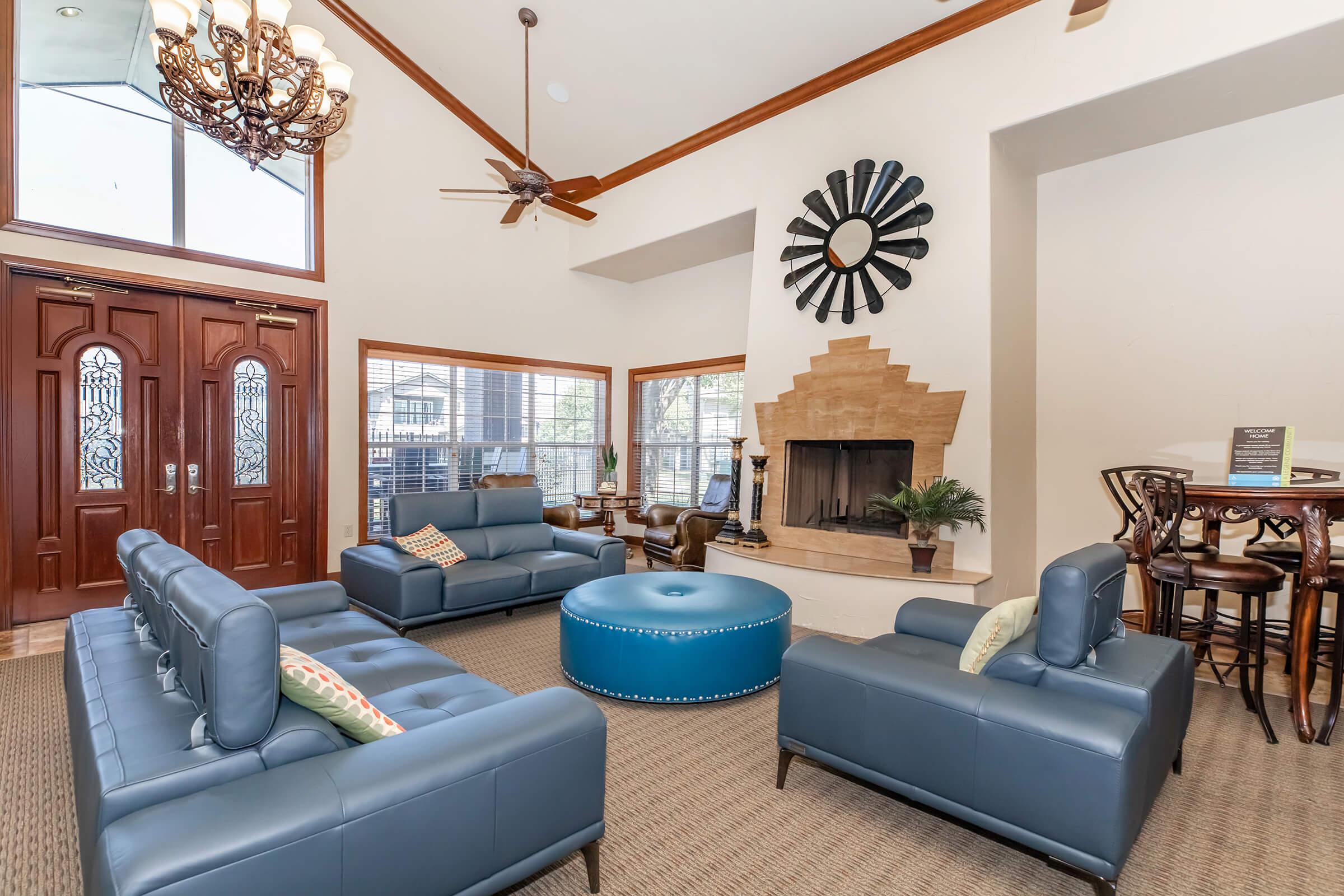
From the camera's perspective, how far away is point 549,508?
269 inches

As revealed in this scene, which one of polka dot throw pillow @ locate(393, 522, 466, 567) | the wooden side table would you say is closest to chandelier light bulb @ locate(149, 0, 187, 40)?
polka dot throw pillow @ locate(393, 522, 466, 567)

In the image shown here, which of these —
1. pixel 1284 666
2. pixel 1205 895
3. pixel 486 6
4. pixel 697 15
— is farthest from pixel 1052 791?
pixel 486 6

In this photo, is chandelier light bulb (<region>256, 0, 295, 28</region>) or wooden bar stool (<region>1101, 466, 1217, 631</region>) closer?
chandelier light bulb (<region>256, 0, 295, 28</region>)

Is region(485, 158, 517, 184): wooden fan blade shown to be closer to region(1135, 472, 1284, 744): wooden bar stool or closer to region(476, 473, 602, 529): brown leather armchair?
region(476, 473, 602, 529): brown leather armchair

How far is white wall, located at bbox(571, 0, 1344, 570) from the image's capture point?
11.8 ft

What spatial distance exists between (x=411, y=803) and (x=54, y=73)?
5690mm

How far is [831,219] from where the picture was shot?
16.6 feet

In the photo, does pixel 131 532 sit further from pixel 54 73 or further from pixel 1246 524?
pixel 1246 524

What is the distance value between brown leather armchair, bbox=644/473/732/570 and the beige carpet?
9.14 ft

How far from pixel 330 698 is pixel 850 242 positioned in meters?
4.65

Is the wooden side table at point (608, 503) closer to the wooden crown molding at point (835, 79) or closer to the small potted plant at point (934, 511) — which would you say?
the wooden crown molding at point (835, 79)

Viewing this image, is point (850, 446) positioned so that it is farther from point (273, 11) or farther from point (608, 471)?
point (273, 11)

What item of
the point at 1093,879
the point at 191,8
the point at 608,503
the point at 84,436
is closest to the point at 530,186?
the point at 191,8

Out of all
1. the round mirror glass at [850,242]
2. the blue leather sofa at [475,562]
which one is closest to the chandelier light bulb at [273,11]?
the blue leather sofa at [475,562]
